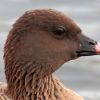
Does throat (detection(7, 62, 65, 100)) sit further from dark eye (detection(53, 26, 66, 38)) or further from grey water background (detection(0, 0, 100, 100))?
grey water background (detection(0, 0, 100, 100))

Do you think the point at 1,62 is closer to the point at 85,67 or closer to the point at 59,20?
the point at 85,67

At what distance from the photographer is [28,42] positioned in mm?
10008

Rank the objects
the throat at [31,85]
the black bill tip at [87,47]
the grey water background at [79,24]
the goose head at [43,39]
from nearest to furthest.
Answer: the goose head at [43,39]
the throat at [31,85]
the black bill tip at [87,47]
the grey water background at [79,24]

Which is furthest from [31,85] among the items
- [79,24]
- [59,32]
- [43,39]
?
[79,24]

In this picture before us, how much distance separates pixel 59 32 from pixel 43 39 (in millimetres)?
224

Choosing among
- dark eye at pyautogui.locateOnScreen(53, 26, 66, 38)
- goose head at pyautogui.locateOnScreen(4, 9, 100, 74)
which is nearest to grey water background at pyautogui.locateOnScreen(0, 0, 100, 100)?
goose head at pyautogui.locateOnScreen(4, 9, 100, 74)

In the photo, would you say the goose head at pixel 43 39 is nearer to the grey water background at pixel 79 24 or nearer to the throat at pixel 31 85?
the throat at pixel 31 85

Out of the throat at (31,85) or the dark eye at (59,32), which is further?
the throat at (31,85)

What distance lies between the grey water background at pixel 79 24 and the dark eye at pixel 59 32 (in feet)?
7.93

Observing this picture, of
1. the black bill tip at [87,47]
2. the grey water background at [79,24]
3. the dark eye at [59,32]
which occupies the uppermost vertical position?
the dark eye at [59,32]

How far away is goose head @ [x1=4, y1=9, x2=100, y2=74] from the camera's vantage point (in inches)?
393

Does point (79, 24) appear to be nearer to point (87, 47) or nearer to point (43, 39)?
point (87, 47)

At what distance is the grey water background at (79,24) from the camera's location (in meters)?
12.6

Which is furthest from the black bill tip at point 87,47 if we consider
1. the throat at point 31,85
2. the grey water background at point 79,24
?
the grey water background at point 79,24
